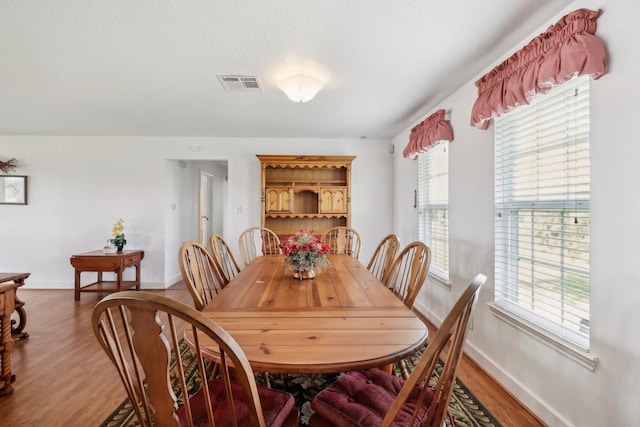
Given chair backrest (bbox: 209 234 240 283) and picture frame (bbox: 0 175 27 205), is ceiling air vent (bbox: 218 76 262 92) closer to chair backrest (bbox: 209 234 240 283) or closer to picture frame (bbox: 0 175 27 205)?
chair backrest (bbox: 209 234 240 283)

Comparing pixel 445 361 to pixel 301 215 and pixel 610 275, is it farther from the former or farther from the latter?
pixel 301 215

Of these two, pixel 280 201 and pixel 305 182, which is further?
pixel 305 182

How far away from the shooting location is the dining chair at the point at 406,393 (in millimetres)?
731

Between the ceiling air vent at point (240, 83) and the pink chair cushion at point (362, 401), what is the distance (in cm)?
223

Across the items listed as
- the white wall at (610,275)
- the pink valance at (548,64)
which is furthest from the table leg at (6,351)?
the pink valance at (548,64)

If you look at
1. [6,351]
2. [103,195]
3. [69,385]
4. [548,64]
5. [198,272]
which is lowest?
[69,385]

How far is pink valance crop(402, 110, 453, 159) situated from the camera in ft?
8.55

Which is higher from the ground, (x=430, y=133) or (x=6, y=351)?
(x=430, y=133)

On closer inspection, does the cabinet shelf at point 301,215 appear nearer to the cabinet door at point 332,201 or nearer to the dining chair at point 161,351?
the cabinet door at point 332,201

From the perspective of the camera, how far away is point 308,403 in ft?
5.65

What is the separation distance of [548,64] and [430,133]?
4.44 feet

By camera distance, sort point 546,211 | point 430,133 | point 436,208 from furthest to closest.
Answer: point 436,208 → point 430,133 → point 546,211

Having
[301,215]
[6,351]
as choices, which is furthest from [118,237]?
[301,215]

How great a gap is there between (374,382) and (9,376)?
2.38 metres
